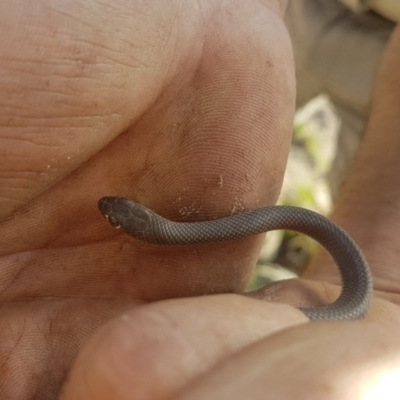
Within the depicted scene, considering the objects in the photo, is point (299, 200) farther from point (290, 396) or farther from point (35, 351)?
point (290, 396)

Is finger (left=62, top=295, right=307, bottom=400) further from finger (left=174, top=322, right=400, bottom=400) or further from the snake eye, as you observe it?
the snake eye

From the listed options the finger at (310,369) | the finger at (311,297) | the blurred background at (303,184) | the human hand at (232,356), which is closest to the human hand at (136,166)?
the finger at (311,297)

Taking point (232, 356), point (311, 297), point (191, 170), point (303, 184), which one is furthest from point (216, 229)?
point (303, 184)

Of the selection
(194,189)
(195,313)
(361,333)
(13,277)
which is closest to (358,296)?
(194,189)

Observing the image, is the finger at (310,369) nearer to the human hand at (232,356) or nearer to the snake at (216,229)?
the human hand at (232,356)

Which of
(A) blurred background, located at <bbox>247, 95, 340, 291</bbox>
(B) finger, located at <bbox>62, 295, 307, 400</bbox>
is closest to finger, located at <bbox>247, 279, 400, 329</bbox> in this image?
(B) finger, located at <bbox>62, 295, 307, 400</bbox>
